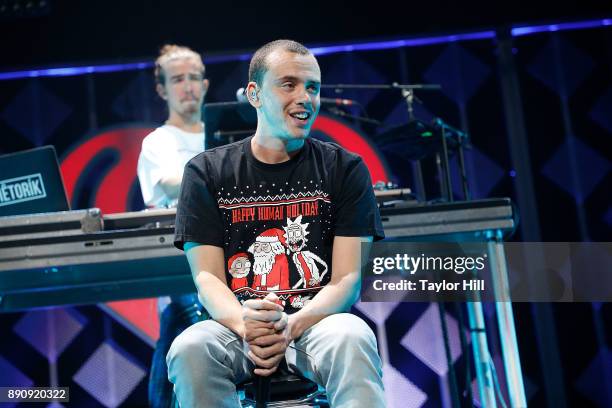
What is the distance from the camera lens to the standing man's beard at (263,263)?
212 centimetres

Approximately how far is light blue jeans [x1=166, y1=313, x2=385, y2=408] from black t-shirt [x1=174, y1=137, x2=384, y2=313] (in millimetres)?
186

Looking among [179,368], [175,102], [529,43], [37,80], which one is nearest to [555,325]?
[529,43]

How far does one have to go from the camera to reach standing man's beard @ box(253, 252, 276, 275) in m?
2.12

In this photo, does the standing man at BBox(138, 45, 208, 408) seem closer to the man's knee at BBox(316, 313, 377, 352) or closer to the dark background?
the dark background

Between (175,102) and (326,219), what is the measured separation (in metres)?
1.81

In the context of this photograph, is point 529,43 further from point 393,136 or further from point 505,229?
point 505,229

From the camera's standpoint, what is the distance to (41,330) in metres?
4.71

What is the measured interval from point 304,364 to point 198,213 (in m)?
0.59

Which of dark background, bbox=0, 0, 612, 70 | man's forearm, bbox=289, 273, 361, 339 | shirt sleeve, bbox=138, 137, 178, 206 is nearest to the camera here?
man's forearm, bbox=289, 273, 361, 339

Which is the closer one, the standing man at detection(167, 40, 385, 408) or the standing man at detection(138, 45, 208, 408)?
the standing man at detection(167, 40, 385, 408)

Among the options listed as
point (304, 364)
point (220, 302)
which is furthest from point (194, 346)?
point (304, 364)

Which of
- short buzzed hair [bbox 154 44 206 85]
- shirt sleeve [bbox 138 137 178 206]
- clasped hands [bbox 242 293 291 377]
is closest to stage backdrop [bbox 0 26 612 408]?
short buzzed hair [bbox 154 44 206 85]

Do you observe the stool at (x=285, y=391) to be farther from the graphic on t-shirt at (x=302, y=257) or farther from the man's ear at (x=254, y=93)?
the man's ear at (x=254, y=93)

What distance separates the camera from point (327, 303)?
79.7 inches
